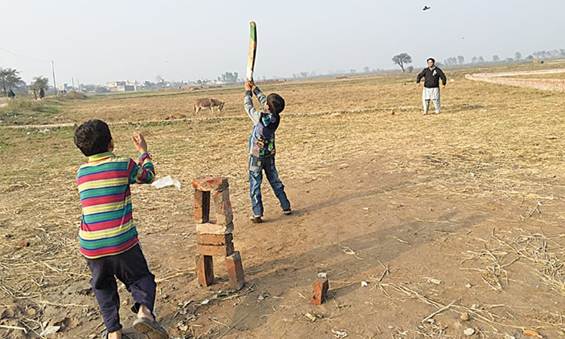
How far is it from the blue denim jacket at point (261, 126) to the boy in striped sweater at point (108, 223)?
2294mm

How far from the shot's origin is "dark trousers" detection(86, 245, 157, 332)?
316cm

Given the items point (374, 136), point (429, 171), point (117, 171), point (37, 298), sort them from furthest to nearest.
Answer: point (374, 136) < point (429, 171) < point (37, 298) < point (117, 171)

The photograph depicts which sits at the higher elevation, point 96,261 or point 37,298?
point 96,261

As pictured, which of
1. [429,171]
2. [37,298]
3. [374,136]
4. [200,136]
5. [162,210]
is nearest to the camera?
[37,298]

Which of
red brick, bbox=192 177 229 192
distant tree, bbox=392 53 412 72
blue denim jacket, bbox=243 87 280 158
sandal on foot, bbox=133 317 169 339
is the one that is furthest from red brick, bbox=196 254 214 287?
distant tree, bbox=392 53 412 72

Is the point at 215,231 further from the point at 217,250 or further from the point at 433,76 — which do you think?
the point at 433,76

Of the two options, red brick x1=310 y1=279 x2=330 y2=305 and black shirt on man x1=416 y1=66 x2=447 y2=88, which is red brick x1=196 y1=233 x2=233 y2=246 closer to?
red brick x1=310 y1=279 x2=330 y2=305

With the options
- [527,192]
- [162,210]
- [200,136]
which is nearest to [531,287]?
[527,192]

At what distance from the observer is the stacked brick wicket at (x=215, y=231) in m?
3.87

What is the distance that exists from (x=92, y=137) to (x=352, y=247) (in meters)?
2.77

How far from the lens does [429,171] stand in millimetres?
7668

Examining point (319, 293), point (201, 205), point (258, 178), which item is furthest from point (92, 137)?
point (258, 178)

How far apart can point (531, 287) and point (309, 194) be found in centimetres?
351

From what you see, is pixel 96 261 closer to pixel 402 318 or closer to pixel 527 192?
pixel 402 318
